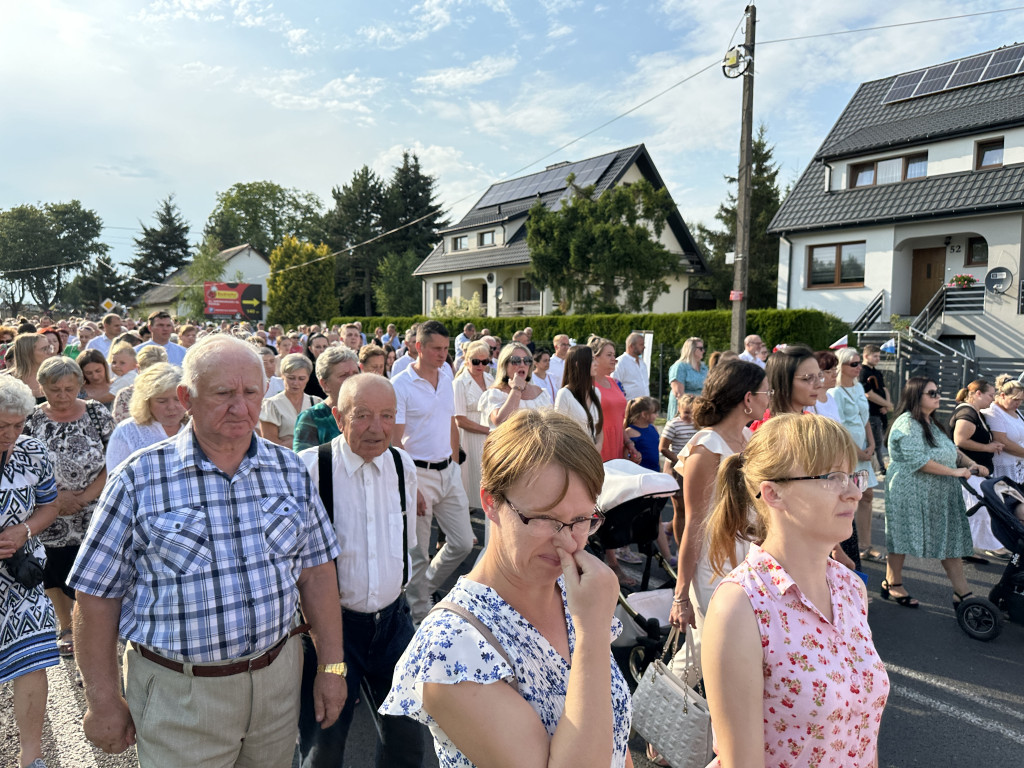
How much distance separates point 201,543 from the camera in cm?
207

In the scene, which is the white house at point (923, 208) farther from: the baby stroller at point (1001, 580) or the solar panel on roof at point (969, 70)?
the baby stroller at point (1001, 580)


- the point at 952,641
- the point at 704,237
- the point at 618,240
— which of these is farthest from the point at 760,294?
the point at 952,641

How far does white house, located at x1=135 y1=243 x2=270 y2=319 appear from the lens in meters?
62.9

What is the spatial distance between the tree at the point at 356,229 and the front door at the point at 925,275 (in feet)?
131

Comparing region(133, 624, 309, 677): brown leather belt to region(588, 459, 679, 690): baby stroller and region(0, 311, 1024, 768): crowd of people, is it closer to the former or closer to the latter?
region(0, 311, 1024, 768): crowd of people

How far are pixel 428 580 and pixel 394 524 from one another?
228 cm

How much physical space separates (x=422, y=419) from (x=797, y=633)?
11.9ft

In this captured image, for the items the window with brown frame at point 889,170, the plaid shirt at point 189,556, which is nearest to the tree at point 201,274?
the window with brown frame at point 889,170

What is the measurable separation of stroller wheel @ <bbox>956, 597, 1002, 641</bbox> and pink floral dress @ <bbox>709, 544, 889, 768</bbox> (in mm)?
3664

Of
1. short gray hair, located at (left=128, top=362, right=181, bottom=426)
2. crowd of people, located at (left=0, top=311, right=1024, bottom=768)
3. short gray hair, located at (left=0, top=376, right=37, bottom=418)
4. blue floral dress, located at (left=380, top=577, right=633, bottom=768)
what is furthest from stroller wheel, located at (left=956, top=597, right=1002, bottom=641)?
short gray hair, located at (left=0, top=376, right=37, bottom=418)

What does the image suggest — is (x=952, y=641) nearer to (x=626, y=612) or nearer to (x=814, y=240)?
(x=626, y=612)

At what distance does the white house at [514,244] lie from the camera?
3138cm

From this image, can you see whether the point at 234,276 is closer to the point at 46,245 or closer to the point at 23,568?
the point at 46,245

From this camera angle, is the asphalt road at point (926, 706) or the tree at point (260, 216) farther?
the tree at point (260, 216)
